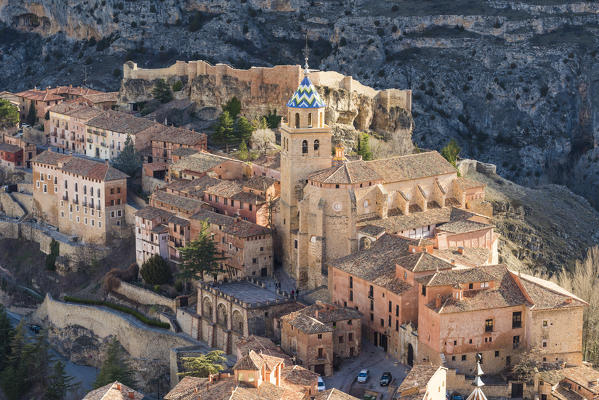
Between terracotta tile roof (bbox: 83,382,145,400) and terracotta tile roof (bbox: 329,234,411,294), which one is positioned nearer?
terracotta tile roof (bbox: 83,382,145,400)

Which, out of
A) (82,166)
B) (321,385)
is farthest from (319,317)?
(82,166)

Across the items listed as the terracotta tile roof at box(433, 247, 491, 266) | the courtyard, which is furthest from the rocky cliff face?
the courtyard

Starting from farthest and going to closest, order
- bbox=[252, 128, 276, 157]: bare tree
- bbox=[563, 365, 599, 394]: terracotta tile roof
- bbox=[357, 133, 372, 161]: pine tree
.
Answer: bbox=[252, 128, 276, 157]: bare tree
bbox=[357, 133, 372, 161]: pine tree
bbox=[563, 365, 599, 394]: terracotta tile roof

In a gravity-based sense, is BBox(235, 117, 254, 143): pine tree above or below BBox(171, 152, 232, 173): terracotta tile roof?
above

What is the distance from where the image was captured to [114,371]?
271 feet

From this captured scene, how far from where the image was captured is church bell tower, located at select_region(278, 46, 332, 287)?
285ft

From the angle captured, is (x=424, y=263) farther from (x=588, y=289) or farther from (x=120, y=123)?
(x=120, y=123)

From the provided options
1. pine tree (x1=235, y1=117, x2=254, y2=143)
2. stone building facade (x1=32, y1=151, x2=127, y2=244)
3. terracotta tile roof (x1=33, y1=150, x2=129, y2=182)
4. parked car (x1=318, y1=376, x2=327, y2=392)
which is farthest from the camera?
pine tree (x1=235, y1=117, x2=254, y2=143)

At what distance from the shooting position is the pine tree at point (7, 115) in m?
116

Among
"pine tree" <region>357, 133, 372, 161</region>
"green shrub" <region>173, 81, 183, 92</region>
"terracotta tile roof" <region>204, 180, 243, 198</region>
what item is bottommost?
"terracotta tile roof" <region>204, 180, 243, 198</region>

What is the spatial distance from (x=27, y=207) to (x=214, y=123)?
15875mm

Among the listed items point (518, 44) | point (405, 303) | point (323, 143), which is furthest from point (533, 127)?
point (405, 303)

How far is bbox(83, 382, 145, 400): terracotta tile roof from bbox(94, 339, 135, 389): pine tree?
→ 4.28 metres

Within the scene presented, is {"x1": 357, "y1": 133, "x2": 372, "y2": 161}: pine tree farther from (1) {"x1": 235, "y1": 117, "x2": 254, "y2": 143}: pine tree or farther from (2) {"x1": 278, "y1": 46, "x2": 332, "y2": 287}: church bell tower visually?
(2) {"x1": 278, "y1": 46, "x2": 332, "y2": 287}: church bell tower
